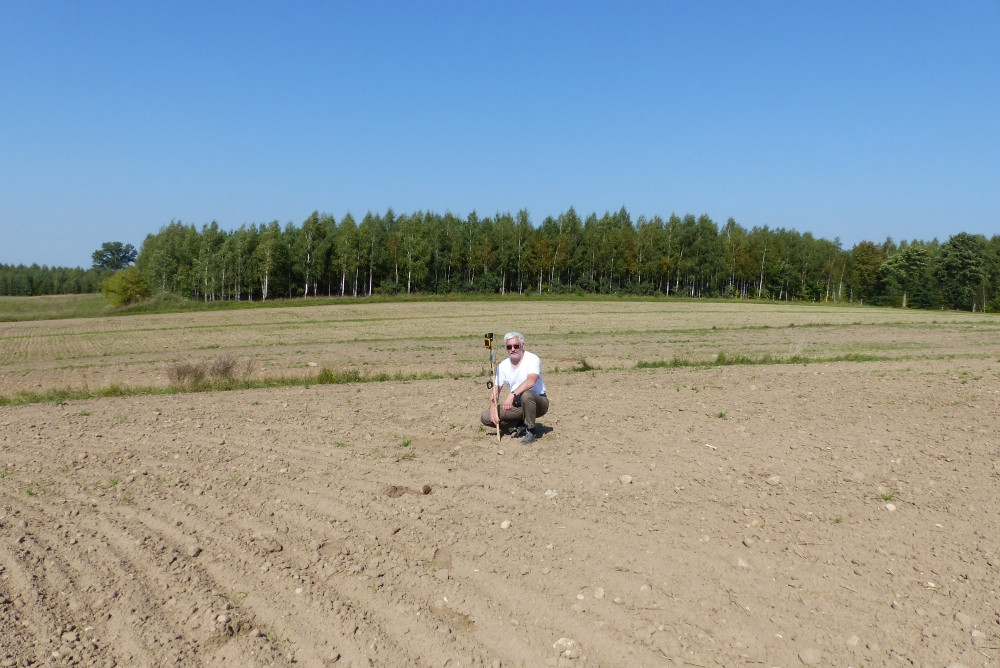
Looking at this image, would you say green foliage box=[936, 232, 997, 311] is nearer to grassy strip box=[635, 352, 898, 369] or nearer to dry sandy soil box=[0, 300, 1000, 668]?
grassy strip box=[635, 352, 898, 369]

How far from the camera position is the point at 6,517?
22.5 ft

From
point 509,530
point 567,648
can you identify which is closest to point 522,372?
point 509,530

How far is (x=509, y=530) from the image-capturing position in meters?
6.58

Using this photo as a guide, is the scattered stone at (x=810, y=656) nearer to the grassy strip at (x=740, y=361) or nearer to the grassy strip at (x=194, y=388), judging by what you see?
the grassy strip at (x=194, y=388)

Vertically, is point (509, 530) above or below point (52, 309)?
above

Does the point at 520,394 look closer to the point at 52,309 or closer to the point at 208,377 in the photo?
the point at 208,377

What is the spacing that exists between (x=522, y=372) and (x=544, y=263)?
89138 mm

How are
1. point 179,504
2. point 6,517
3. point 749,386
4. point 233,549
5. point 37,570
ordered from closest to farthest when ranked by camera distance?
point 37,570
point 233,549
point 6,517
point 179,504
point 749,386

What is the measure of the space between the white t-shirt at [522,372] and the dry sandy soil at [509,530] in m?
0.80

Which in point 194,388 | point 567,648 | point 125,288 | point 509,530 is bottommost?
point 194,388

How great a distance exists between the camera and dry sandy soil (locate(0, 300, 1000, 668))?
15.7 feet

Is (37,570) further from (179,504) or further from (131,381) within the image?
(131,381)

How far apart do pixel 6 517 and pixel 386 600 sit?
420 cm

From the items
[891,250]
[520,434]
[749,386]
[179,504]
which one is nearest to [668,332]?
[749,386]
